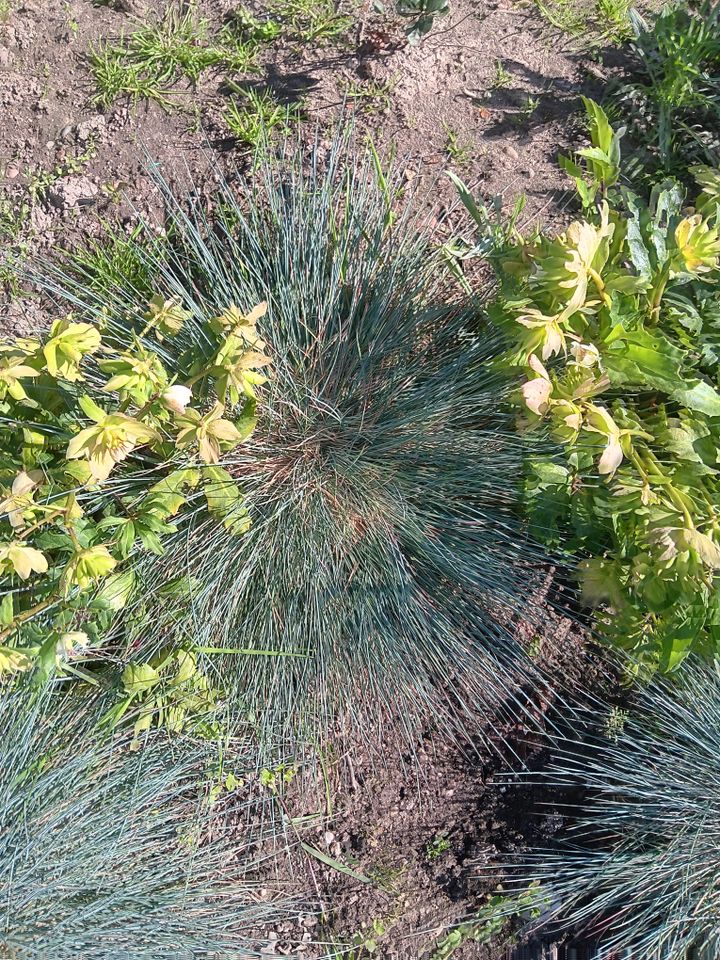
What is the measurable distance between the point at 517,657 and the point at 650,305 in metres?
0.92

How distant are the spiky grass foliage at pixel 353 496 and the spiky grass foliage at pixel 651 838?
1.18ft

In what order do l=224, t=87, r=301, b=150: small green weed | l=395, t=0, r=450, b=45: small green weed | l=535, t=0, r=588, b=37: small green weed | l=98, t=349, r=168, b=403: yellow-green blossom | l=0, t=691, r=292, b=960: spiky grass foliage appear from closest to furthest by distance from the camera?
1. l=98, t=349, r=168, b=403: yellow-green blossom
2. l=0, t=691, r=292, b=960: spiky grass foliage
3. l=395, t=0, r=450, b=45: small green weed
4. l=224, t=87, r=301, b=150: small green weed
5. l=535, t=0, r=588, b=37: small green weed

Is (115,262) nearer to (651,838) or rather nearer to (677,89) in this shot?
(677,89)

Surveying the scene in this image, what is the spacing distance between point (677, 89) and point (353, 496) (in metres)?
1.56

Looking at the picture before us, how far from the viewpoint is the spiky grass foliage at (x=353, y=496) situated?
1.81 meters

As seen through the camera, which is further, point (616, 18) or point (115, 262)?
point (616, 18)

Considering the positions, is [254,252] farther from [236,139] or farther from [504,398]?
[504,398]

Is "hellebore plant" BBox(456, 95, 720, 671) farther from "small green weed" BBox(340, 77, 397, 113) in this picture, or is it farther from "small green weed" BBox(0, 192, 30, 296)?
"small green weed" BBox(0, 192, 30, 296)

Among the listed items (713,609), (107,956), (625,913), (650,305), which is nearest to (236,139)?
(650,305)

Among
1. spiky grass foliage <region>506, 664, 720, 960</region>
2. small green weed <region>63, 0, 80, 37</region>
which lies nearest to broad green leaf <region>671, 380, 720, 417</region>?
spiky grass foliage <region>506, 664, 720, 960</region>

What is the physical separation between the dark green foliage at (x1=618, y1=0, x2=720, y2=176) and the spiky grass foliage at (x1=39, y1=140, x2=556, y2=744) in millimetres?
874

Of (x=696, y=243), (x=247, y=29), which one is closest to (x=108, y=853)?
(x=696, y=243)

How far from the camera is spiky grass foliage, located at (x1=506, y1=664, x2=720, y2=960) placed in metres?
1.80

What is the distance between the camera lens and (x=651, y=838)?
1.90 metres
